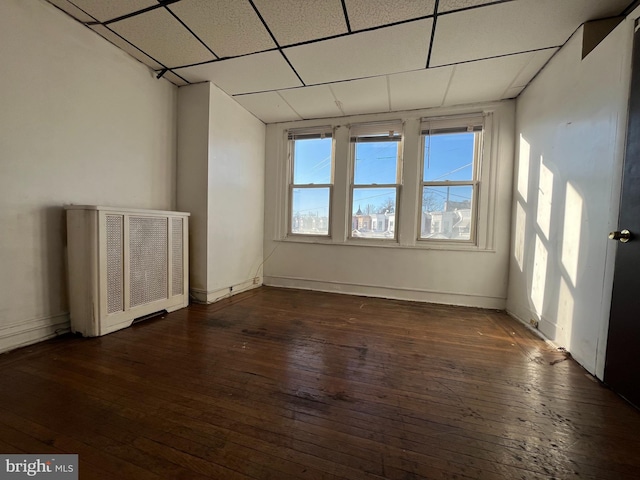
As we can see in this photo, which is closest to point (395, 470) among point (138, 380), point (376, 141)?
point (138, 380)

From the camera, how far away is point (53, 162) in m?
2.03

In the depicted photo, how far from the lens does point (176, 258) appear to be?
2.80m

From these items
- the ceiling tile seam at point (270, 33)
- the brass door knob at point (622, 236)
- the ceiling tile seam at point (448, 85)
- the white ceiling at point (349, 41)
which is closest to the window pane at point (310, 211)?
the white ceiling at point (349, 41)

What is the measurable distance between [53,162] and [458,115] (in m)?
4.36

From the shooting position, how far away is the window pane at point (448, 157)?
3.35m

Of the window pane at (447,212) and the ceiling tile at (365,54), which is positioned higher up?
the ceiling tile at (365,54)

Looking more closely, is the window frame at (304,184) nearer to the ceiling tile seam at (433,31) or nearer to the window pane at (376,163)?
the window pane at (376,163)

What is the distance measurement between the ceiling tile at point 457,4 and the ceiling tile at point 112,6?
85.7 inches

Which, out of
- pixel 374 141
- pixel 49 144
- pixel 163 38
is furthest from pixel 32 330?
pixel 374 141

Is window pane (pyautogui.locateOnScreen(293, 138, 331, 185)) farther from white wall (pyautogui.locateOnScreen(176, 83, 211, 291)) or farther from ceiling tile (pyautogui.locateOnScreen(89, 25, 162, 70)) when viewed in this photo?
ceiling tile (pyautogui.locateOnScreen(89, 25, 162, 70))

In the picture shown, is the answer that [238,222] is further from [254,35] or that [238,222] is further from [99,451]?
[99,451]

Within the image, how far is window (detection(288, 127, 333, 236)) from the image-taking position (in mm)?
3934

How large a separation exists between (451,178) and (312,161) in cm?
207

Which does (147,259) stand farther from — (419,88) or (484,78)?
(484,78)
